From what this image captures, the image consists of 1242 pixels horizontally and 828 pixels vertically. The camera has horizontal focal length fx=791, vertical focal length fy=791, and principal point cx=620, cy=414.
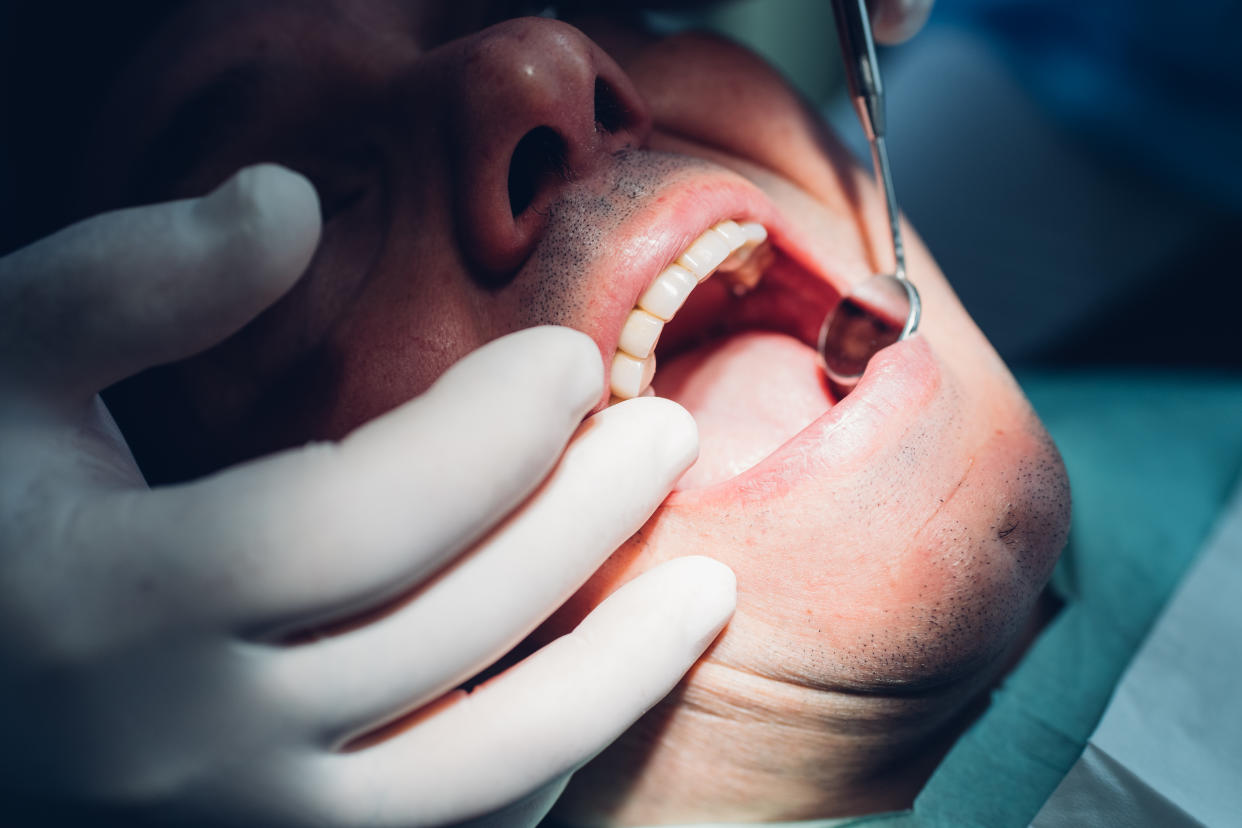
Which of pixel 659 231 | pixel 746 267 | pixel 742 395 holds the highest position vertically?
pixel 659 231

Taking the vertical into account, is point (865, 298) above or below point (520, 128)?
below

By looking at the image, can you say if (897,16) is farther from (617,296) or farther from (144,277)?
(144,277)

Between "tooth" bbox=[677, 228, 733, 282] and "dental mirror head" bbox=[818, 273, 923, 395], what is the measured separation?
18cm

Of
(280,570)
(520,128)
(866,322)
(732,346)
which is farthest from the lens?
(732,346)

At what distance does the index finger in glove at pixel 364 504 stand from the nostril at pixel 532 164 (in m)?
0.20

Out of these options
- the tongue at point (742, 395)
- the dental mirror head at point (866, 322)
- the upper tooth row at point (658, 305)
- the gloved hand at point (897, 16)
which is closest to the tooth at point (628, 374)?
the upper tooth row at point (658, 305)

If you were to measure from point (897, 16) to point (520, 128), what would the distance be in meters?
0.58

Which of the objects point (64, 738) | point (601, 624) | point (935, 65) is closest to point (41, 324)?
point (64, 738)

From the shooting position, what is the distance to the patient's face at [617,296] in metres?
0.62

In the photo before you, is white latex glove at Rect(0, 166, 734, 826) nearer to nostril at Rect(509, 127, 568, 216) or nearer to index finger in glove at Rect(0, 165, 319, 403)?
index finger in glove at Rect(0, 165, 319, 403)

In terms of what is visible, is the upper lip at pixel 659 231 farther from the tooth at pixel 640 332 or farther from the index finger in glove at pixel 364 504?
the index finger in glove at pixel 364 504

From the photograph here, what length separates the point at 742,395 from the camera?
2.67ft

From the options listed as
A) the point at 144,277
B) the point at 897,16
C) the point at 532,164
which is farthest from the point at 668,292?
the point at 897,16

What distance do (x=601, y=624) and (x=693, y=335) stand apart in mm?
445
